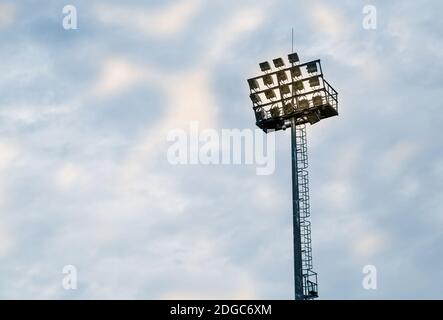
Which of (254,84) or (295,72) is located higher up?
(295,72)

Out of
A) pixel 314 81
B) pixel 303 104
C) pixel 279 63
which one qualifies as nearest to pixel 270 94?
pixel 279 63

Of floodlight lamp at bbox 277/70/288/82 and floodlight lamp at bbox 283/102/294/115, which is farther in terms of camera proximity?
floodlight lamp at bbox 277/70/288/82

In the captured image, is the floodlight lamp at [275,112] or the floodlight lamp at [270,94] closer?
the floodlight lamp at [275,112]

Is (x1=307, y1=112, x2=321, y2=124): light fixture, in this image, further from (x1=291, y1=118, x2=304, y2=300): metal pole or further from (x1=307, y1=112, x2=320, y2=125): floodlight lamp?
(x1=291, y1=118, x2=304, y2=300): metal pole

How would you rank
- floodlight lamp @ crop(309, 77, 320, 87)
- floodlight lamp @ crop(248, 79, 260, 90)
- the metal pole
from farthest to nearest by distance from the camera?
floodlight lamp @ crop(248, 79, 260, 90) → floodlight lamp @ crop(309, 77, 320, 87) → the metal pole

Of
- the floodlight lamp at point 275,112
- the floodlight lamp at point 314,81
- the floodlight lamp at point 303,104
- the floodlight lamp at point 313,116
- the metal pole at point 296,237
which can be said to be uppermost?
the floodlight lamp at point 314,81

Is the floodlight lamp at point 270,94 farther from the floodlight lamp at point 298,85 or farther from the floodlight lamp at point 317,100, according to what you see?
the floodlight lamp at point 317,100

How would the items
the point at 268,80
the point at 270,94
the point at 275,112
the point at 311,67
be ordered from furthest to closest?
1. the point at 270,94
2. the point at 268,80
3. the point at 275,112
4. the point at 311,67

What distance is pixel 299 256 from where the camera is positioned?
59.2 metres

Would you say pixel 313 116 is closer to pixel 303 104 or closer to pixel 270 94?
pixel 303 104
